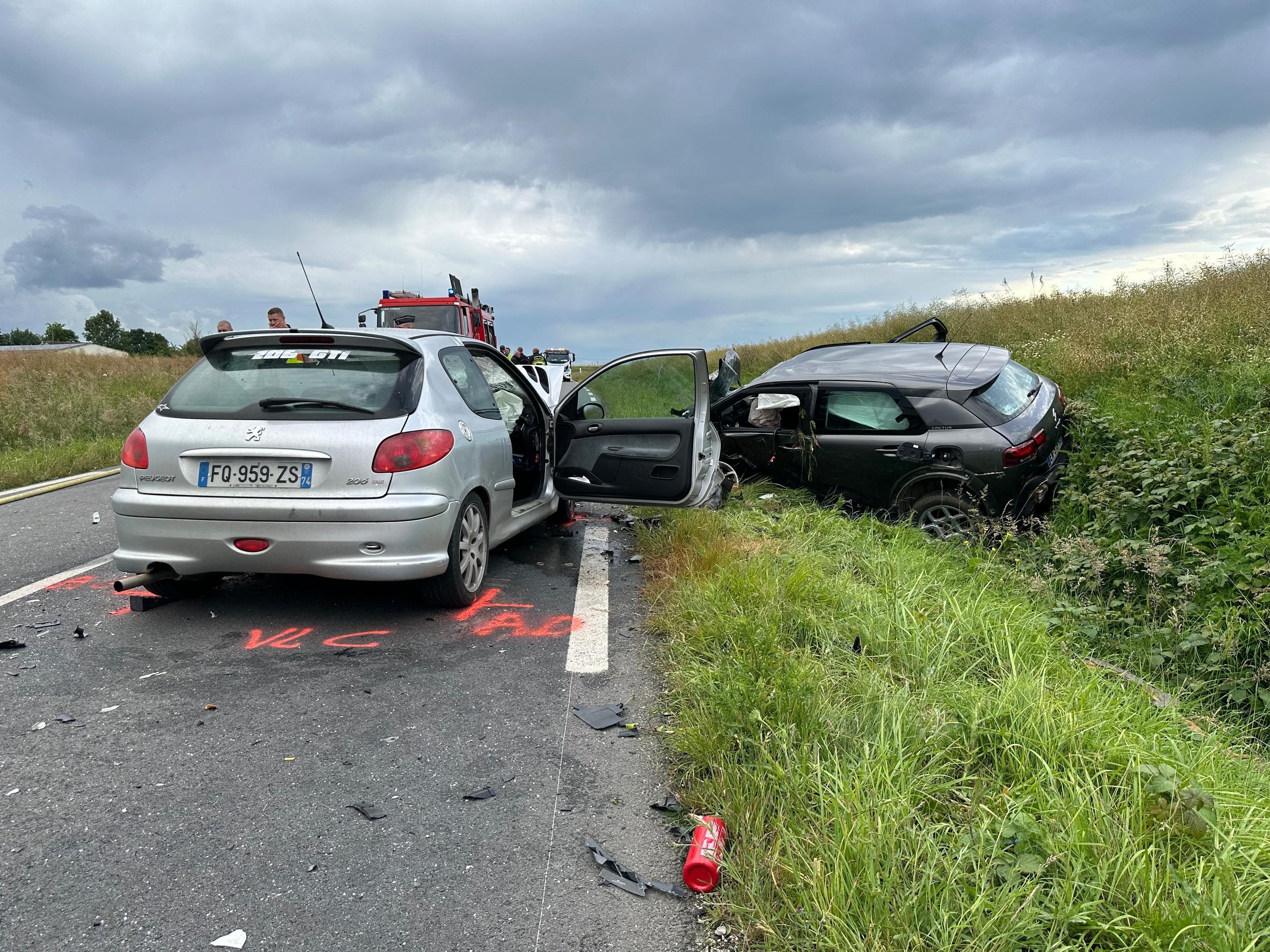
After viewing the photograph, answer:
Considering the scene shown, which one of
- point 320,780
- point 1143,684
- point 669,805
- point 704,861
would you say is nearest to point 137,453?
point 320,780

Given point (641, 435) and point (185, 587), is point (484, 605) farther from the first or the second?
point (185, 587)

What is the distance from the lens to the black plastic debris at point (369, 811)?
2.84 metres

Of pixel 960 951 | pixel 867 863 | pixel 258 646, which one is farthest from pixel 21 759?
pixel 960 951

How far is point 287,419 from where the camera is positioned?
4523 millimetres

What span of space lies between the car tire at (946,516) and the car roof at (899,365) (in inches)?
35.0

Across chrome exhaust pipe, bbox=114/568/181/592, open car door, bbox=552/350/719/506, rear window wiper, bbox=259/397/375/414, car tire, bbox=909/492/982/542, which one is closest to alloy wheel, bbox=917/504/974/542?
car tire, bbox=909/492/982/542

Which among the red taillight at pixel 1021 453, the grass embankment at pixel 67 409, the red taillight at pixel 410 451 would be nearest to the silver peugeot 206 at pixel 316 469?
the red taillight at pixel 410 451

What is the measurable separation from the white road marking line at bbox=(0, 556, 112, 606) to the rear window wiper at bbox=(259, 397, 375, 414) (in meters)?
2.28

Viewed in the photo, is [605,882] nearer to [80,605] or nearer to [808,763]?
[808,763]

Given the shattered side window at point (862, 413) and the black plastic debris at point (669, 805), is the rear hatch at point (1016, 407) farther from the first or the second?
the black plastic debris at point (669, 805)

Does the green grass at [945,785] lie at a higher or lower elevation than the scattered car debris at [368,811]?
higher

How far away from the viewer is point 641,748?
11.0 ft

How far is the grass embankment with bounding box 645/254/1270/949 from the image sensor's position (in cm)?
210

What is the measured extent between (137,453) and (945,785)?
432 centimetres
